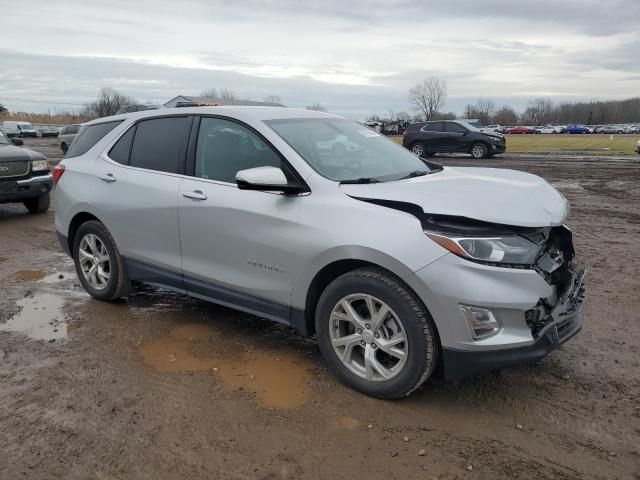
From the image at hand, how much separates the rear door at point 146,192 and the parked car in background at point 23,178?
18.4 ft

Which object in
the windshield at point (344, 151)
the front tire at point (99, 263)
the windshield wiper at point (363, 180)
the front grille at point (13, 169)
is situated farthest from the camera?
the front grille at point (13, 169)

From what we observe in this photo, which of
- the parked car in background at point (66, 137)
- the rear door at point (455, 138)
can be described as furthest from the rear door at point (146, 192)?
the parked car in background at point (66, 137)

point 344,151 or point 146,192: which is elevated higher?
point 344,151

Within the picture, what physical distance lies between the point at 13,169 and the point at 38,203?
92cm

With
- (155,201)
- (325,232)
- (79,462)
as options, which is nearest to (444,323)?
(325,232)

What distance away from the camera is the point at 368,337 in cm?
342

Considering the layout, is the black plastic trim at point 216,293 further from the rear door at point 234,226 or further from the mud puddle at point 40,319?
the mud puddle at point 40,319

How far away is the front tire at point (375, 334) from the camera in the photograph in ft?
10.5

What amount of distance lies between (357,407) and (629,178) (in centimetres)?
1524

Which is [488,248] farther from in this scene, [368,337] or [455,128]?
[455,128]

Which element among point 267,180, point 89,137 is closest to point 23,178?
point 89,137

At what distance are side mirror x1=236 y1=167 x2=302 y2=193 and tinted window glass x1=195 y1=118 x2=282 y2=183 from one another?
Answer: 0.22 meters

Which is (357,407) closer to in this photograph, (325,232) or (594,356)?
(325,232)

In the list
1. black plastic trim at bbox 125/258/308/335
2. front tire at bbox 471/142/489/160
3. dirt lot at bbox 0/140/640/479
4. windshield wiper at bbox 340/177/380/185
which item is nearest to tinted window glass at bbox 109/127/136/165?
black plastic trim at bbox 125/258/308/335
